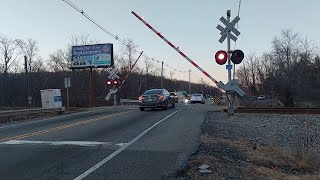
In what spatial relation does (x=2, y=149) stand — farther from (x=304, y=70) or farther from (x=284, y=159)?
(x=304, y=70)

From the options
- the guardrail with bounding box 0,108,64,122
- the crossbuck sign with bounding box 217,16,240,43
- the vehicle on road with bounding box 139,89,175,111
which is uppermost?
the crossbuck sign with bounding box 217,16,240,43

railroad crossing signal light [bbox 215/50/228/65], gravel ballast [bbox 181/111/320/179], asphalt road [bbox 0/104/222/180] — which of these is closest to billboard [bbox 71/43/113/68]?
gravel ballast [bbox 181/111/320/179]

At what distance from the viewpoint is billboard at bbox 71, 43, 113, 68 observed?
4747 centimetres

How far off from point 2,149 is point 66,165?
137 inches

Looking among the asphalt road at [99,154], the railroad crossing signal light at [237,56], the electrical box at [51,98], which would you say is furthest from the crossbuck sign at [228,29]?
the electrical box at [51,98]

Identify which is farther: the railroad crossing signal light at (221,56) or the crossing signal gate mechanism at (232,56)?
the railroad crossing signal light at (221,56)

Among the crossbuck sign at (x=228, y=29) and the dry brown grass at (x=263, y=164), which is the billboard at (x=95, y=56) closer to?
the crossbuck sign at (x=228, y=29)

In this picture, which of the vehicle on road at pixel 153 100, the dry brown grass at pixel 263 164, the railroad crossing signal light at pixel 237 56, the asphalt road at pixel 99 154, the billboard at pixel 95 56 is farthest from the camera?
the billboard at pixel 95 56

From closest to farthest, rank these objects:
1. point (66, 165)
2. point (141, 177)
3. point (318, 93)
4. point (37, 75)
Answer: point (141, 177)
point (66, 165)
point (318, 93)
point (37, 75)

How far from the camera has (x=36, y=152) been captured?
10695 millimetres

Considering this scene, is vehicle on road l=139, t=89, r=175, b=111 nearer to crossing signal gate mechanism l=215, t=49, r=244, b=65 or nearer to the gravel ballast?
the gravel ballast

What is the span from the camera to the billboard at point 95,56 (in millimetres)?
47469

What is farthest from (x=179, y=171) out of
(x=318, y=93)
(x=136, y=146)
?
(x=318, y=93)

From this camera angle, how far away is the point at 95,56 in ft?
156
